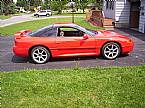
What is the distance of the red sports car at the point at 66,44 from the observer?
10055 millimetres

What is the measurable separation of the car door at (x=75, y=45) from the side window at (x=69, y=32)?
0.09 metres

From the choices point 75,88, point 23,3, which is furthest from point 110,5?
point 23,3

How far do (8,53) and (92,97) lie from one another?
6801mm

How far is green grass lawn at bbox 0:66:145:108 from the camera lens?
5836 millimetres

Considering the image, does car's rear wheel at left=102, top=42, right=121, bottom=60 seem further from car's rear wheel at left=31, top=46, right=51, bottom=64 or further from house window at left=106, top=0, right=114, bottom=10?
house window at left=106, top=0, right=114, bottom=10

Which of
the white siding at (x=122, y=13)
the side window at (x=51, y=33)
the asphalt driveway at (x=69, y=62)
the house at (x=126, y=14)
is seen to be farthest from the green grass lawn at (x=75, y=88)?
the white siding at (x=122, y=13)

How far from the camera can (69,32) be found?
34.5 feet

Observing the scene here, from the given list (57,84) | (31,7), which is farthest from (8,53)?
(31,7)

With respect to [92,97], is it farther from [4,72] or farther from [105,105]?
[4,72]

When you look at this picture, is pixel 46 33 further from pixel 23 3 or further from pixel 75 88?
pixel 23 3

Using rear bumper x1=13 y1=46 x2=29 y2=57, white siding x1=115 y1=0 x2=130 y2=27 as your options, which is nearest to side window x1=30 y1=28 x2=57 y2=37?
rear bumper x1=13 y1=46 x2=29 y2=57

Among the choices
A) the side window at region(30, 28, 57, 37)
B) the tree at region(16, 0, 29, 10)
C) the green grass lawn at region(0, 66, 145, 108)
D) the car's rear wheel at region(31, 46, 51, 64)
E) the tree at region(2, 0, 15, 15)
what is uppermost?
the tree at region(16, 0, 29, 10)

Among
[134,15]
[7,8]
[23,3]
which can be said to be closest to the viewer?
[134,15]

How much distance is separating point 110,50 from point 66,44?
1590 millimetres
